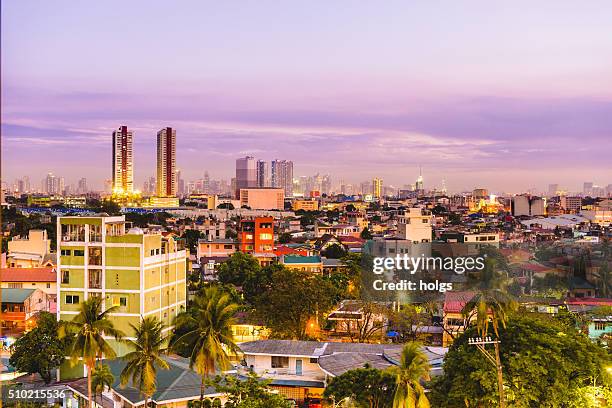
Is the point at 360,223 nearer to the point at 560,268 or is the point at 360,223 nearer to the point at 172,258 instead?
the point at 560,268

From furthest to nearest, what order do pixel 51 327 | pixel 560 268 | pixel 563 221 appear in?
pixel 563 221 < pixel 560 268 < pixel 51 327

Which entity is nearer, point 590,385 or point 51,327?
point 590,385

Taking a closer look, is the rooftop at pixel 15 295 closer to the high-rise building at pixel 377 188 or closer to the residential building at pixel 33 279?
the residential building at pixel 33 279

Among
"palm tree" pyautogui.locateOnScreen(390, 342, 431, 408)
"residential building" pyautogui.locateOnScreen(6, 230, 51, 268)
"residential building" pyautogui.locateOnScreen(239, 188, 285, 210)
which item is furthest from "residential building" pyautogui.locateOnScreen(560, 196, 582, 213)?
"palm tree" pyautogui.locateOnScreen(390, 342, 431, 408)

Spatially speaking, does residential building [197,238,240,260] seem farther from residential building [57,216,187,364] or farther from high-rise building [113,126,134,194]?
high-rise building [113,126,134,194]

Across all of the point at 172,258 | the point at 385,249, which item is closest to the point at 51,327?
the point at 172,258

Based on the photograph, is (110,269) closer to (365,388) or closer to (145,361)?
(145,361)

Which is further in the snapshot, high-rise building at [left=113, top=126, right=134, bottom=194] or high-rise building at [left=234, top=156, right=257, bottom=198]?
high-rise building at [left=234, top=156, right=257, bottom=198]

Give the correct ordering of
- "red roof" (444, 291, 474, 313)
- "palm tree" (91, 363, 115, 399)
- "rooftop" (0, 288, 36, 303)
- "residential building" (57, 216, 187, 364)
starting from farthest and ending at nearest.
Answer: "rooftop" (0, 288, 36, 303), "red roof" (444, 291, 474, 313), "residential building" (57, 216, 187, 364), "palm tree" (91, 363, 115, 399)
